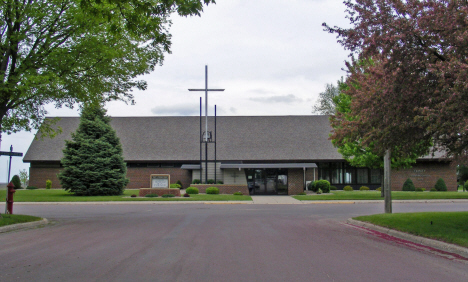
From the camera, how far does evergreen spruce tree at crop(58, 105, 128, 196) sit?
32000 millimetres

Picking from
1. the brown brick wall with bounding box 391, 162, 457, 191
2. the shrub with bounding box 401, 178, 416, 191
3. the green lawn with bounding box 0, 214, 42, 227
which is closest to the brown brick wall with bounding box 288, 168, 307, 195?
the brown brick wall with bounding box 391, 162, 457, 191

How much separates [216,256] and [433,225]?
7.06 meters

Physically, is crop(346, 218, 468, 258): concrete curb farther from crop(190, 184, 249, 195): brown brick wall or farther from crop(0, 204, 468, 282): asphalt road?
crop(190, 184, 249, 195): brown brick wall

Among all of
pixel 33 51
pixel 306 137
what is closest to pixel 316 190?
pixel 306 137

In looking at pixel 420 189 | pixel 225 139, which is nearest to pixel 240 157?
pixel 225 139

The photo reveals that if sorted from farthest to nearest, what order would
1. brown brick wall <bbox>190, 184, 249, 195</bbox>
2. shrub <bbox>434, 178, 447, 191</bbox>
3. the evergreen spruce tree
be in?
1. shrub <bbox>434, 178, 447, 191</bbox>
2. brown brick wall <bbox>190, 184, 249, 195</bbox>
3. the evergreen spruce tree

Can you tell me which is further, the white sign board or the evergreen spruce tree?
the white sign board

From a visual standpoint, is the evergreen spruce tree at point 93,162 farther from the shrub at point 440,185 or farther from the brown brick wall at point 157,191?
the shrub at point 440,185

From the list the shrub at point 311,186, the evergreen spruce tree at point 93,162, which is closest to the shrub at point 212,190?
the evergreen spruce tree at point 93,162

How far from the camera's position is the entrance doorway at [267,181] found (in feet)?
123

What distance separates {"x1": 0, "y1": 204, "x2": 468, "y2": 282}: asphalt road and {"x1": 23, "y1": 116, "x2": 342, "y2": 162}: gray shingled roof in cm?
2860

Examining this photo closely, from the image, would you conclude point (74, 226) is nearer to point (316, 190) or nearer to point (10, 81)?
point (10, 81)

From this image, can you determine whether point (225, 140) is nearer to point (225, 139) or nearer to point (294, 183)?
point (225, 139)

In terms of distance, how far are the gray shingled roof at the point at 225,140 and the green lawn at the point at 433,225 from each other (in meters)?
27.0
